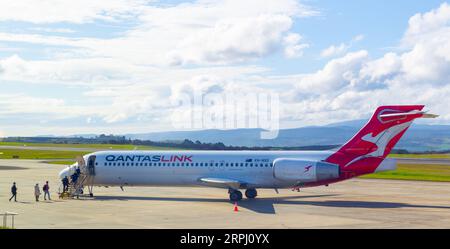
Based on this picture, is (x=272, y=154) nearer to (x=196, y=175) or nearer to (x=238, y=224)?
(x=196, y=175)

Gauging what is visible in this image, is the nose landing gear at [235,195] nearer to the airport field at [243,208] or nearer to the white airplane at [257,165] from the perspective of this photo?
the white airplane at [257,165]

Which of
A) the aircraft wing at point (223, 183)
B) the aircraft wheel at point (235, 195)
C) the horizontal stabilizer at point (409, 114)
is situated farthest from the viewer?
the aircraft wheel at point (235, 195)

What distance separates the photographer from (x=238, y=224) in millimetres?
27344

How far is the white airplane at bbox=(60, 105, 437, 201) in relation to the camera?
118 feet

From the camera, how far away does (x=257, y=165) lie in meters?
38.0

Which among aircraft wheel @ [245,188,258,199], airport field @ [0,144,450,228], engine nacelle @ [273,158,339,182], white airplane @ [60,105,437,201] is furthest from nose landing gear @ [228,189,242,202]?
engine nacelle @ [273,158,339,182]

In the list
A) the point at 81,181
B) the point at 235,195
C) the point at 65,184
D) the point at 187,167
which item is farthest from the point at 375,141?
the point at 65,184

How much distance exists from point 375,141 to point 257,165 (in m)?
7.29

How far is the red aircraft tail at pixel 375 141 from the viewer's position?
117ft

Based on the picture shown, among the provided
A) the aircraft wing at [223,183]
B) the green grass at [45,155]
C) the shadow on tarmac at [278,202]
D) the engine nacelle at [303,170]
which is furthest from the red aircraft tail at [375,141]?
the green grass at [45,155]

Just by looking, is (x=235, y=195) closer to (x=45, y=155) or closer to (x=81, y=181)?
(x=81, y=181)

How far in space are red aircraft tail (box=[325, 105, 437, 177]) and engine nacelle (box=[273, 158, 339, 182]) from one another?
75 centimetres
